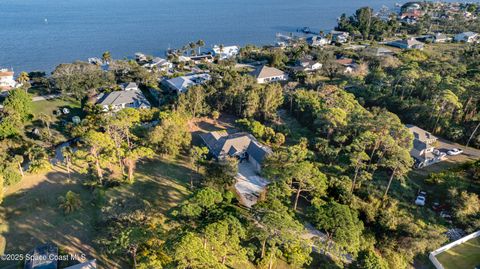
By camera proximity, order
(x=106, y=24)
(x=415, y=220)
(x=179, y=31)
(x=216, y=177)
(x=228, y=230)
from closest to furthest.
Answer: (x=228, y=230), (x=415, y=220), (x=216, y=177), (x=179, y=31), (x=106, y=24)

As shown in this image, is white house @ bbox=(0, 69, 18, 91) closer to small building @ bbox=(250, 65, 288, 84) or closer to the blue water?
the blue water

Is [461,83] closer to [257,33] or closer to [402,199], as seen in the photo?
[402,199]

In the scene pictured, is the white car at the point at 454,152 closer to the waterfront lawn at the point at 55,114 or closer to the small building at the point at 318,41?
the waterfront lawn at the point at 55,114

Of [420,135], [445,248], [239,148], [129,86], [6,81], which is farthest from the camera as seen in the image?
[6,81]

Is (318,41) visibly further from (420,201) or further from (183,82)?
(420,201)

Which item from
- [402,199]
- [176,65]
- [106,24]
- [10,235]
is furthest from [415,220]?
[106,24]

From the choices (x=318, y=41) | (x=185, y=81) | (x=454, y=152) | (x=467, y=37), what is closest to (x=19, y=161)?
(x=185, y=81)

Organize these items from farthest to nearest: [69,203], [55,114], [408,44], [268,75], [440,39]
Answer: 1. [440,39]
2. [408,44]
3. [268,75]
4. [55,114]
5. [69,203]
